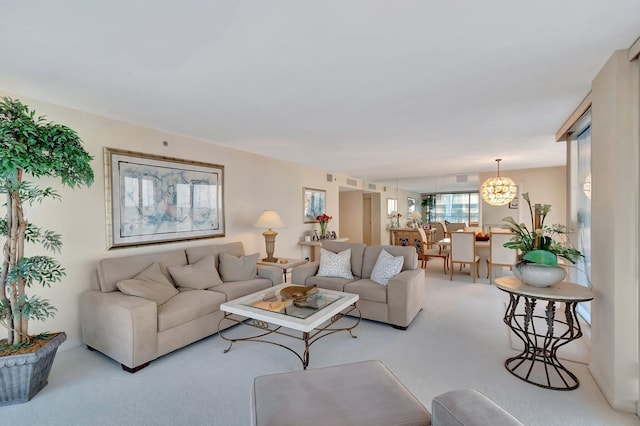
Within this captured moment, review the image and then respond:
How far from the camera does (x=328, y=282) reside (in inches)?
146

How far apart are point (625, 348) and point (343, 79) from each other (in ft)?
8.66

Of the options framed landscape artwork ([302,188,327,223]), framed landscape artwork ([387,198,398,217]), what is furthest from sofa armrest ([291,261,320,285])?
framed landscape artwork ([387,198,398,217])

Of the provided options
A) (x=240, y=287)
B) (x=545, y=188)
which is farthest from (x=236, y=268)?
(x=545, y=188)

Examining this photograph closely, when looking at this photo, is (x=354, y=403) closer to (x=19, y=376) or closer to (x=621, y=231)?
(x=621, y=231)

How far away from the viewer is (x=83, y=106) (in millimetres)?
2785

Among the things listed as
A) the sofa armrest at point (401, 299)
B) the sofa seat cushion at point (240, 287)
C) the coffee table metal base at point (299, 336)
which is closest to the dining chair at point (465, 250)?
the sofa armrest at point (401, 299)

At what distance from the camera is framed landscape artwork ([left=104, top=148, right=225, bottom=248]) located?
10.3ft

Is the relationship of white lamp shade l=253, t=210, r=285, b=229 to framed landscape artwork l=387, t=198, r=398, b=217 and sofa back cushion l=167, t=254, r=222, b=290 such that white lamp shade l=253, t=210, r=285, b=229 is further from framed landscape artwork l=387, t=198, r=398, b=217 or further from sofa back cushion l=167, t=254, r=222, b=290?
framed landscape artwork l=387, t=198, r=398, b=217

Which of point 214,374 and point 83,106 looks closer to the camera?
point 214,374

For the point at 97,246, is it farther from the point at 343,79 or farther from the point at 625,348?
the point at 625,348

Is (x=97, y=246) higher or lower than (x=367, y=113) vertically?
lower

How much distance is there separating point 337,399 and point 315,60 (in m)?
2.00

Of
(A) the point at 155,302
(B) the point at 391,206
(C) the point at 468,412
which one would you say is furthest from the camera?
(B) the point at 391,206

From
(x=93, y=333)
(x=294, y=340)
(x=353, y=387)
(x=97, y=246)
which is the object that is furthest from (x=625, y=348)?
(x=97, y=246)
